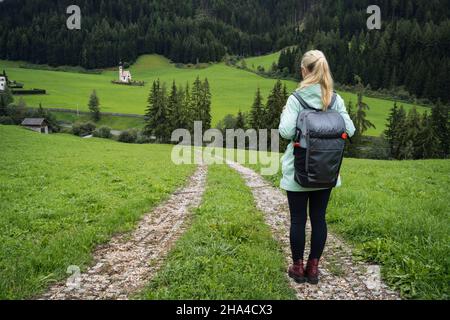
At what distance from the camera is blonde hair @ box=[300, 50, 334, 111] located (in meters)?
6.15

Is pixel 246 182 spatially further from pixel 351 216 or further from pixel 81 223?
pixel 81 223

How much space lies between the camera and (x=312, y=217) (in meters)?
6.59

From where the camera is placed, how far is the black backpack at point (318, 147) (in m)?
5.98

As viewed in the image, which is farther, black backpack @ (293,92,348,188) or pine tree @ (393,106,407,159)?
pine tree @ (393,106,407,159)

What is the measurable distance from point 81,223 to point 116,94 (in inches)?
5932

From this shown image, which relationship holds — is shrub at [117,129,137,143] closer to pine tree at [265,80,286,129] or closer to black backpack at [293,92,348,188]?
pine tree at [265,80,286,129]

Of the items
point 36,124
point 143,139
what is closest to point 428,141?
point 143,139

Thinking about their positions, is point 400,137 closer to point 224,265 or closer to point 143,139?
point 143,139

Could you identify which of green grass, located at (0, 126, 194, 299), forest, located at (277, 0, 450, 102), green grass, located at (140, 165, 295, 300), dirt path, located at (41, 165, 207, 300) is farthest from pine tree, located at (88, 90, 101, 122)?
green grass, located at (140, 165, 295, 300)

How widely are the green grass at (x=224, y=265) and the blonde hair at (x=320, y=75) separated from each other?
10.7 feet

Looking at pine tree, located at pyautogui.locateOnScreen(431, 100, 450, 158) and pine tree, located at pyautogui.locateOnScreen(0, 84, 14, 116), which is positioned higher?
pine tree, located at pyautogui.locateOnScreen(0, 84, 14, 116)

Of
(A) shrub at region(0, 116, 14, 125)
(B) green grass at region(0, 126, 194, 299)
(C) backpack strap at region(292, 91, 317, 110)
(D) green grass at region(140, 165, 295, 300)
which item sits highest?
(C) backpack strap at region(292, 91, 317, 110)

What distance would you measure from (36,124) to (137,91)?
7260cm
